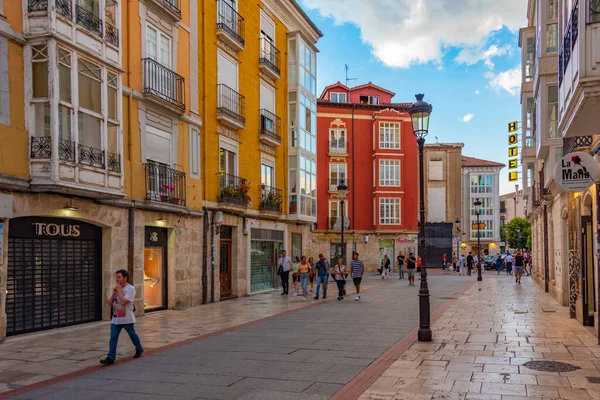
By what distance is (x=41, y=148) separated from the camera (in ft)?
39.6

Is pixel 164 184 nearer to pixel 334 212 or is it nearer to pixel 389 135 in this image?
pixel 334 212

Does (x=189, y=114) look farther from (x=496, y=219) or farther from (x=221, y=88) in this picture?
(x=496, y=219)

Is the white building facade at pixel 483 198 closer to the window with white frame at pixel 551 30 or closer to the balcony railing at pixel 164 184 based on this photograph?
the window with white frame at pixel 551 30

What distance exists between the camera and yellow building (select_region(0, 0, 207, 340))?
39.4 feet

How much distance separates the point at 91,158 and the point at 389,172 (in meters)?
36.4

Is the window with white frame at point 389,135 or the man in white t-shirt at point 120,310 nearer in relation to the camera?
the man in white t-shirt at point 120,310

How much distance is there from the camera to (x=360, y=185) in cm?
4775

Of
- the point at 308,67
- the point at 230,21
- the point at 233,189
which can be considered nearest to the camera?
the point at 233,189

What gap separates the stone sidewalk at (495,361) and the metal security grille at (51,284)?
7.97 meters

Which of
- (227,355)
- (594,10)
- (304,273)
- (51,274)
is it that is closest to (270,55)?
(304,273)

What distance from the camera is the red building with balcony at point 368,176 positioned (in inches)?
1844

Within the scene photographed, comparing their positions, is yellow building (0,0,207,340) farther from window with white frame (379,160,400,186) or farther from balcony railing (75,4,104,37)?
window with white frame (379,160,400,186)

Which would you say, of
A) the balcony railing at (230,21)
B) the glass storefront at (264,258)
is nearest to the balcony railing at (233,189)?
the glass storefront at (264,258)

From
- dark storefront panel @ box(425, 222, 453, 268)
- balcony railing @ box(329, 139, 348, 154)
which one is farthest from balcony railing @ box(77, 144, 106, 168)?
dark storefront panel @ box(425, 222, 453, 268)
